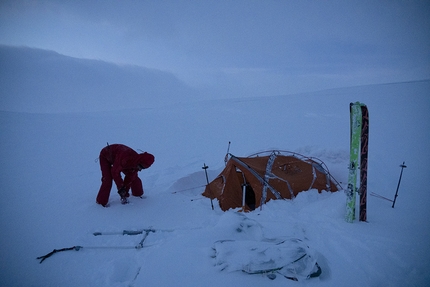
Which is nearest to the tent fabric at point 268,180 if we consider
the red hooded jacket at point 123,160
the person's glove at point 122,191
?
the red hooded jacket at point 123,160

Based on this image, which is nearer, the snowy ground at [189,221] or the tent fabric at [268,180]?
the snowy ground at [189,221]

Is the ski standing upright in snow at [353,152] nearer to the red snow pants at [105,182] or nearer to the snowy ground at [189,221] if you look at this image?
the snowy ground at [189,221]

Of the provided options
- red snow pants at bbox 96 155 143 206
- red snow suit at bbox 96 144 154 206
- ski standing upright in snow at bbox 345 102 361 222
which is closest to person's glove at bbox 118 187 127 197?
red snow suit at bbox 96 144 154 206

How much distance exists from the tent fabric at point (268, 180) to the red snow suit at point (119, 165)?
1703 millimetres

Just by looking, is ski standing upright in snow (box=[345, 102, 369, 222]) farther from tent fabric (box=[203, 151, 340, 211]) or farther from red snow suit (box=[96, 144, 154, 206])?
red snow suit (box=[96, 144, 154, 206])

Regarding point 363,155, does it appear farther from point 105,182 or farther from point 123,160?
point 105,182

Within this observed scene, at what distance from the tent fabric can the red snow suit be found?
170cm

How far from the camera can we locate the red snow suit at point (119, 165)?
4559mm

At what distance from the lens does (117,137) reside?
1253 cm

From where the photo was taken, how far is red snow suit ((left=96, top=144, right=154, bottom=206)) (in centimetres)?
456

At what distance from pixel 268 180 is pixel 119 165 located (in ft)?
11.2

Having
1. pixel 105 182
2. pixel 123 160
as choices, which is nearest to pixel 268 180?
pixel 123 160

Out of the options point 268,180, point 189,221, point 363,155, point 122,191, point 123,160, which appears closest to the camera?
point 363,155

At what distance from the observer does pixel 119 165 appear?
15.0 feet
